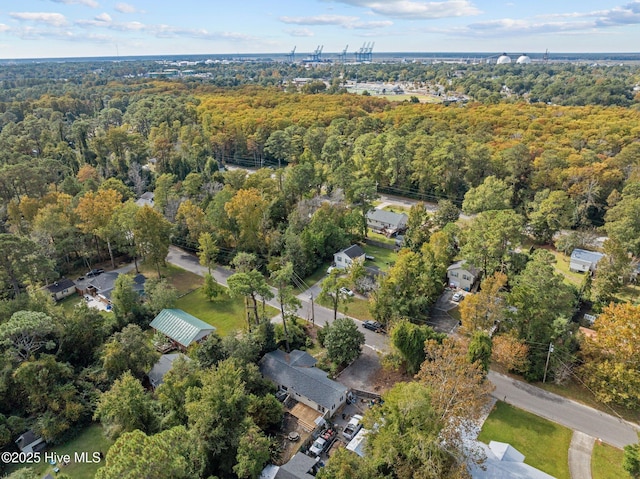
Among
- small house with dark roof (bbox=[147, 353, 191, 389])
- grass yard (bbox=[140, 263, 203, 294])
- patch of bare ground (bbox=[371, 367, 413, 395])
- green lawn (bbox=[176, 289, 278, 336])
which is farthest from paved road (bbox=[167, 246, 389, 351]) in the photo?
small house with dark roof (bbox=[147, 353, 191, 389])

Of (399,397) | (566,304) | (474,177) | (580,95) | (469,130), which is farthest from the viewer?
(580,95)

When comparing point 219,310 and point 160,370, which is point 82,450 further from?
point 219,310

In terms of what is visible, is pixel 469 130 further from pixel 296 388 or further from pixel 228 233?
Answer: pixel 296 388

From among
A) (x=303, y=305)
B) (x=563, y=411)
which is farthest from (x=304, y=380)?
(x=563, y=411)

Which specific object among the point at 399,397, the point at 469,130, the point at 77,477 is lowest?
the point at 77,477

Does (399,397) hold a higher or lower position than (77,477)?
higher

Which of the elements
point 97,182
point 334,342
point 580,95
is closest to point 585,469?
point 334,342

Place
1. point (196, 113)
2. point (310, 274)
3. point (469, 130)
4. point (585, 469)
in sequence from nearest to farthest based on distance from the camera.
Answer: point (585, 469) < point (310, 274) < point (469, 130) < point (196, 113)

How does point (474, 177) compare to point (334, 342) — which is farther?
point (474, 177)

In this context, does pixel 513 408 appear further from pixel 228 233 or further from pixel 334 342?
pixel 228 233
